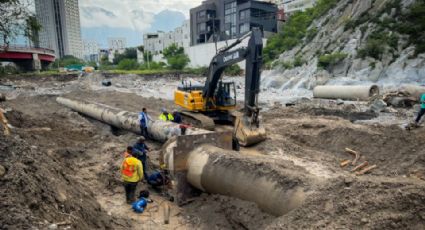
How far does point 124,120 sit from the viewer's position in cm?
1264

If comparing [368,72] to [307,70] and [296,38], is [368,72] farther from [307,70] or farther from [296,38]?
[296,38]

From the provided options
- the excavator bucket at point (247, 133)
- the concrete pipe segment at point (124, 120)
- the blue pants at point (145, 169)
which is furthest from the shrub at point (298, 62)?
the blue pants at point (145, 169)

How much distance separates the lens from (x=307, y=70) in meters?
30.7

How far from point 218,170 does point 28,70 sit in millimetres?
47898

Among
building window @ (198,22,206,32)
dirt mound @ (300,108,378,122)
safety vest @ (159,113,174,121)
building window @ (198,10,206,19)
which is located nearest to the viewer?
safety vest @ (159,113,174,121)

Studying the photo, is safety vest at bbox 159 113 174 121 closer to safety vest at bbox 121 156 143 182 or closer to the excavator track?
the excavator track

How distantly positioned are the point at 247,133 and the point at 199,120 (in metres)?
1.87

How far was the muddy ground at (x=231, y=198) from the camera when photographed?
3.95 meters

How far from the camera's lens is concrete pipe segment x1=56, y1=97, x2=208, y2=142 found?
10.2m

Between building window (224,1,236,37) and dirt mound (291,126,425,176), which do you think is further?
building window (224,1,236,37)

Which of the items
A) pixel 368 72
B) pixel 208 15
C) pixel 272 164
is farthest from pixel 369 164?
pixel 208 15

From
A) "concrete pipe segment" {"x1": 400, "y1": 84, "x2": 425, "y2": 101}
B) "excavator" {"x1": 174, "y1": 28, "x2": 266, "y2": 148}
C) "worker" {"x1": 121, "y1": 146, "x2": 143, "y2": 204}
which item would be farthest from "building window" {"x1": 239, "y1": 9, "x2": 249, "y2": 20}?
"worker" {"x1": 121, "y1": 146, "x2": 143, "y2": 204}

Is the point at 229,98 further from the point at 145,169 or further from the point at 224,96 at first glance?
the point at 145,169

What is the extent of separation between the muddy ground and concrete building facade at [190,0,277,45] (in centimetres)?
4286
